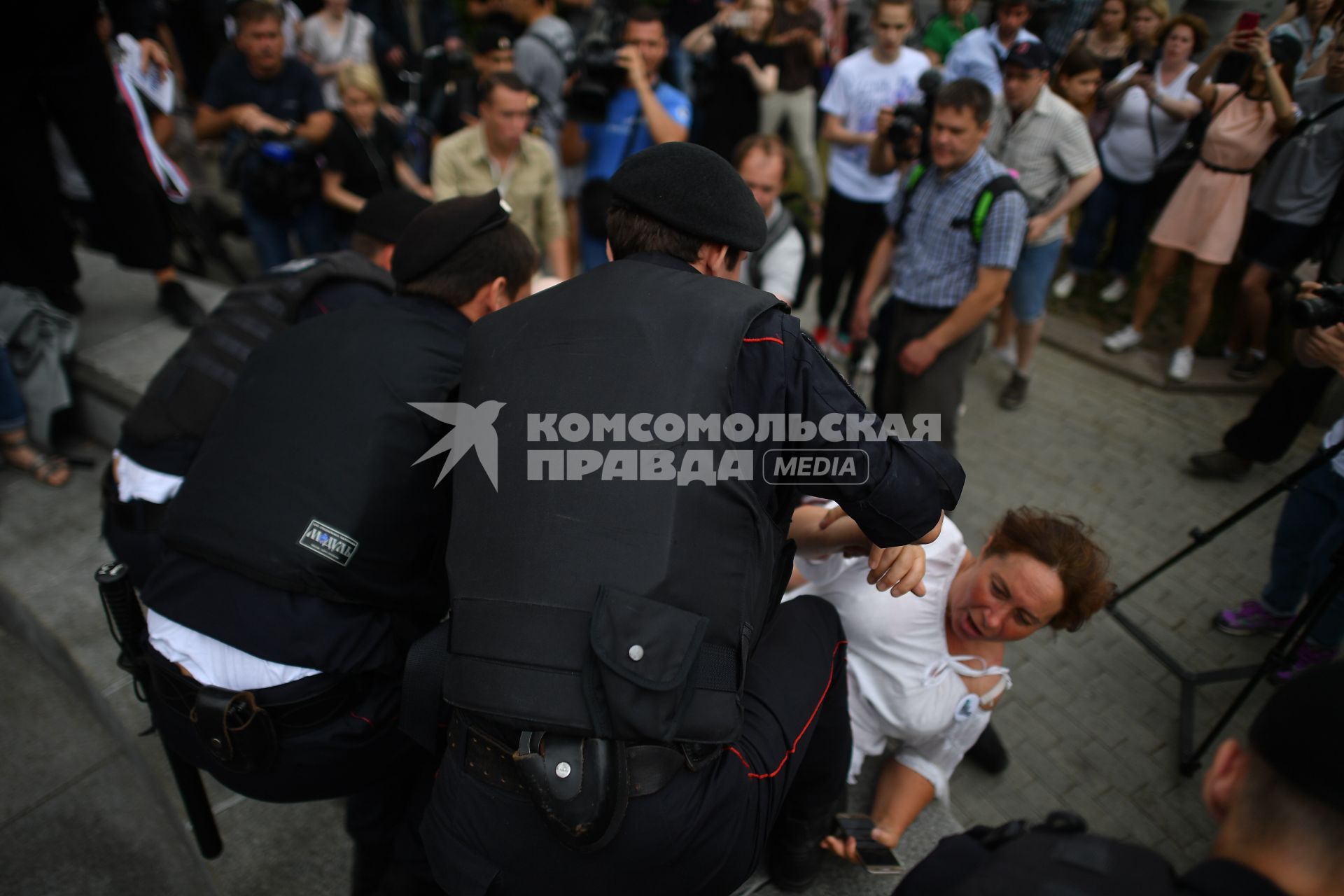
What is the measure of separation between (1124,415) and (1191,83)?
1.77 metres

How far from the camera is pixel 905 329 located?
346 centimetres

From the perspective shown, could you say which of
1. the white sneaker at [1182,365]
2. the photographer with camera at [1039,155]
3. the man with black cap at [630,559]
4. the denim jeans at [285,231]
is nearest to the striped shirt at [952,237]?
the photographer with camera at [1039,155]

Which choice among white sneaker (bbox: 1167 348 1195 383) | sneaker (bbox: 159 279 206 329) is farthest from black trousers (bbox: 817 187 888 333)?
sneaker (bbox: 159 279 206 329)

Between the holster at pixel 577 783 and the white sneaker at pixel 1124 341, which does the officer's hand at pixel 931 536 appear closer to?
the holster at pixel 577 783

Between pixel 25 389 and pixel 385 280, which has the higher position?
pixel 385 280

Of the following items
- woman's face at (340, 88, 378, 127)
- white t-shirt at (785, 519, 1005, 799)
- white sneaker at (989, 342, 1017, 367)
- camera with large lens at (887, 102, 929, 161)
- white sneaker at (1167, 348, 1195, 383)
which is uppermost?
camera with large lens at (887, 102, 929, 161)

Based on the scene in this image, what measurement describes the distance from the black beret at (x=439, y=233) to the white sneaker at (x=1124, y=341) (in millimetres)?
4322

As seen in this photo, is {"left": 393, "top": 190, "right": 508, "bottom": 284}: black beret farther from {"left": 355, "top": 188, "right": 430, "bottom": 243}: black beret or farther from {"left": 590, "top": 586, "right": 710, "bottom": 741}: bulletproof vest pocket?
{"left": 590, "top": 586, "right": 710, "bottom": 741}: bulletproof vest pocket

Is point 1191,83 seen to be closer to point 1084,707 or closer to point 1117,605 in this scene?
point 1117,605

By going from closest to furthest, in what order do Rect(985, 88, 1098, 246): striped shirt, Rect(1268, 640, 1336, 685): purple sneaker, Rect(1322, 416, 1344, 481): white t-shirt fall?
Rect(1322, 416, 1344, 481): white t-shirt
Rect(1268, 640, 1336, 685): purple sneaker
Rect(985, 88, 1098, 246): striped shirt

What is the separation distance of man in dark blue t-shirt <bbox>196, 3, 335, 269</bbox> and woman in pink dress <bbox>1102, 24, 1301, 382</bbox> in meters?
4.60

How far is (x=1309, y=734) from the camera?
854 mm

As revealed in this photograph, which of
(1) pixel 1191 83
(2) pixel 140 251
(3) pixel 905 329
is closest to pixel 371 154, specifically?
(2) pixel 140 251

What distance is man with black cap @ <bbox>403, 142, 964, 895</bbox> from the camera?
132cm
